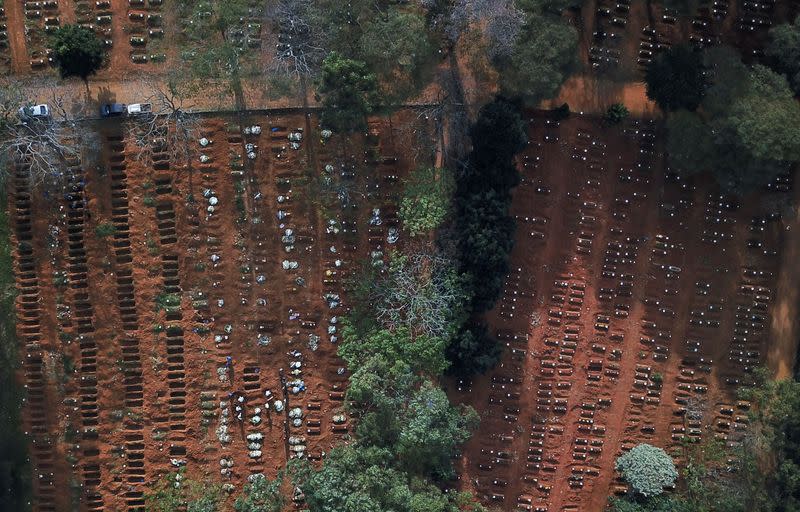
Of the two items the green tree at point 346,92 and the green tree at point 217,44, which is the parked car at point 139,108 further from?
the green tree at point 346,92

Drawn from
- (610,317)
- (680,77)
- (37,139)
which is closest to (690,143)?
(680,77)

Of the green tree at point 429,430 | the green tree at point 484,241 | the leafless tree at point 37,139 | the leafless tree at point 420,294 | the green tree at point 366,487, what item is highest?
the leafless tree at point 37,139

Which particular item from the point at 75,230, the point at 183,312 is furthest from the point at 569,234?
the point at 75,230

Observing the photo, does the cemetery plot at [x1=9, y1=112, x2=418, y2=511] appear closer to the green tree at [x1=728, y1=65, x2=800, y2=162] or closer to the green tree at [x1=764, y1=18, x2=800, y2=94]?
the green tree at [x1=728, y1=65, x2=800, y2=162]

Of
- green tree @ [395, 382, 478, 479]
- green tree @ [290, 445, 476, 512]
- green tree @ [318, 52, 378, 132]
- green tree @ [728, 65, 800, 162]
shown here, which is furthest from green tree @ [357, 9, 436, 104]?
green tree @ [290, 445, 476, 512]

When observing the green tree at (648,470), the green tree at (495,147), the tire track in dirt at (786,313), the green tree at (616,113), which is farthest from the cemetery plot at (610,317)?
the green tree at (495,147)

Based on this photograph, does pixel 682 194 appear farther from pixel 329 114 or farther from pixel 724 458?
pixel 329 114
